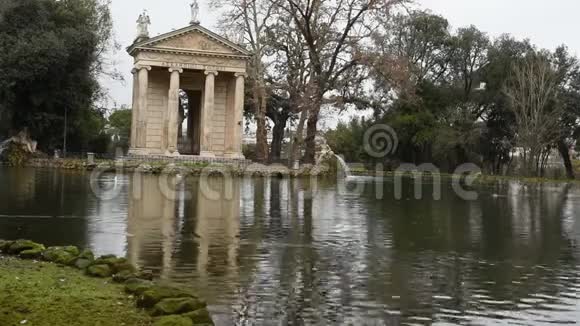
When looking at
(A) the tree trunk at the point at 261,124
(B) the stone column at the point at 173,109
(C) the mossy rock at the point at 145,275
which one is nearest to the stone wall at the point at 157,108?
(B) the stone column at the point at 173,109

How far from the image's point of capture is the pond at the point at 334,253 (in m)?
7.44

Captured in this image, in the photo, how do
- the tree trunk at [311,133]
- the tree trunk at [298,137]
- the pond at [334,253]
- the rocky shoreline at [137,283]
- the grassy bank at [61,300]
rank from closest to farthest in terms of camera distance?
the grassy bank at [61,300], the rocky shoreline at [137,283], the pond at [334,253], the tree trunk at [311,133], the tree trunk at [298,137]

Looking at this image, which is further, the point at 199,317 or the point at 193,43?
the point at 193,43

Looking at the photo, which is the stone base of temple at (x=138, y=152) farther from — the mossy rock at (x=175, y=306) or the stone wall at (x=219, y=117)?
the mossy rock at (x=175, y=306)

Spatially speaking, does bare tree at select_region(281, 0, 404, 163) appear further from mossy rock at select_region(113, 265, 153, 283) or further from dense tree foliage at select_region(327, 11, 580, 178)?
mossy rock at select_region(113, 265, 153, 283)

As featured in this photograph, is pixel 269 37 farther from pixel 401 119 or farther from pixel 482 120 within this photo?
pixel 482 120

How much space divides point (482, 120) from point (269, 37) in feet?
102

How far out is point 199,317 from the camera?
607 cm

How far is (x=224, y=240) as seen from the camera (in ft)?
40.8

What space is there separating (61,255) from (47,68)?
44797 millimetres

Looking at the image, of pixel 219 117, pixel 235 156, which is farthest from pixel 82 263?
pixel 219 117

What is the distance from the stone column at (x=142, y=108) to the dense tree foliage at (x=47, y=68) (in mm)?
5514

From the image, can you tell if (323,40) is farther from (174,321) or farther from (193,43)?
(174,321)

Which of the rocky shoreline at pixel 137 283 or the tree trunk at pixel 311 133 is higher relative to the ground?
the tree trunk at pixel 311 133
